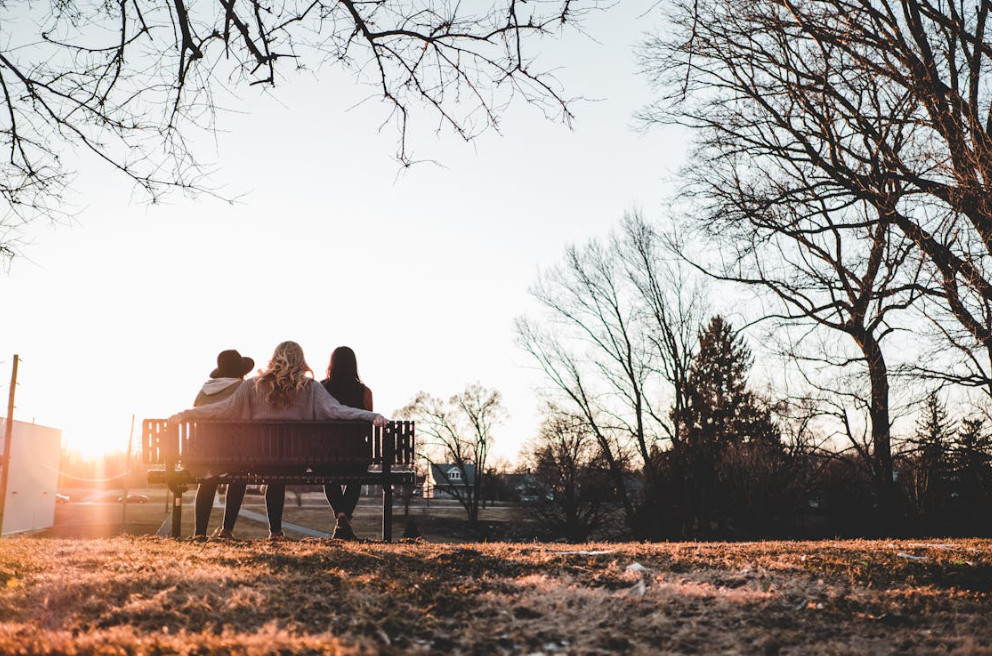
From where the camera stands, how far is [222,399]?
718 cm

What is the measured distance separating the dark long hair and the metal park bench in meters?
0.72

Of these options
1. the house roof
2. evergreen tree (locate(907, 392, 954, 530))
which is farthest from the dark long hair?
the house roof

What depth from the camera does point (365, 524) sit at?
161ft

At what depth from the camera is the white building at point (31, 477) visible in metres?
33.9

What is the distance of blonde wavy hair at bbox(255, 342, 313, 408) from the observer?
681cm

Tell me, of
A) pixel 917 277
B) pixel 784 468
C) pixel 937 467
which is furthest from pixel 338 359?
pixel 784 468

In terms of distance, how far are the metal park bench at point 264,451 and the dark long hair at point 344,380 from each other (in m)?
0.72

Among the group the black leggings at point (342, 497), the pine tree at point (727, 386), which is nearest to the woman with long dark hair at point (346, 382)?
the black leggings at point (342, 497)

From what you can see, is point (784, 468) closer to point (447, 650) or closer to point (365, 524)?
point (447, 650)

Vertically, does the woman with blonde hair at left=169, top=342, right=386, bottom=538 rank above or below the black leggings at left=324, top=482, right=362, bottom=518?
above

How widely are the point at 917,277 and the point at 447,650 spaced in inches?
410

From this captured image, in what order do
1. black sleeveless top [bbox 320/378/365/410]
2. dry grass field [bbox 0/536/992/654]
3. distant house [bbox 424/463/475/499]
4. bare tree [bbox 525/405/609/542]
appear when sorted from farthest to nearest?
distant house [bbox 424/463/475/499], bare tree [bbox 525/405/609/542], black sleeveless top [bbox 320/378/365/410], dry grass field [bbox 0/536/992/654]

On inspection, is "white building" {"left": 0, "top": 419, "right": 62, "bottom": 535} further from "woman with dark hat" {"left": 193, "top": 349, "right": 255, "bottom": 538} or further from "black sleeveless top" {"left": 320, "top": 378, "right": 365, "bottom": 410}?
"black sleeveless top" {"left": 320, "top": 378, "right": 365, "bottom": 410}

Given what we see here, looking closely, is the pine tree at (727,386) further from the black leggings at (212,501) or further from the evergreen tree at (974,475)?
the black leggings at (212,501)
